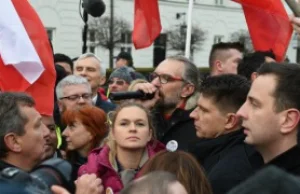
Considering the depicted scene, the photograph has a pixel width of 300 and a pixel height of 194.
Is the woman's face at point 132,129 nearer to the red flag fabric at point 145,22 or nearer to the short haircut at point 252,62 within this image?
the short haircut at point 252,62

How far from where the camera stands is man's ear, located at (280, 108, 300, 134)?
3055 millimetres

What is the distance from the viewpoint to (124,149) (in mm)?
4078

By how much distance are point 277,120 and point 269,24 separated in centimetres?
286

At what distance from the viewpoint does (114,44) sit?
1171 inches

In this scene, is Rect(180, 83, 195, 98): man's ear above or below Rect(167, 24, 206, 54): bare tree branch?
above

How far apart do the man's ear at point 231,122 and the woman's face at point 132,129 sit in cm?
57

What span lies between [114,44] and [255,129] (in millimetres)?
26846

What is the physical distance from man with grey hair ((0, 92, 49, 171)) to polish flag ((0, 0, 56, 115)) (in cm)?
134

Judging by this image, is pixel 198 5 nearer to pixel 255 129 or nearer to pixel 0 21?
pixel 0 21

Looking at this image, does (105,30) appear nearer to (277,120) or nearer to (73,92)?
(73,92)

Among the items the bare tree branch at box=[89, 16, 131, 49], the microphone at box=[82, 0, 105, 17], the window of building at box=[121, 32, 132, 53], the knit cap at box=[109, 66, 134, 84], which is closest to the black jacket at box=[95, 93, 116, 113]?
the knit cap at box=[109, 66, 134, 84]

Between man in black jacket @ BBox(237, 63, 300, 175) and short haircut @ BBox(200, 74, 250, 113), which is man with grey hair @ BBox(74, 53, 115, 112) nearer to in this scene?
short haircut @ BBox(200, 74, 250, 113)

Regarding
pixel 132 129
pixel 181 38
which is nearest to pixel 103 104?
pixel 132 129

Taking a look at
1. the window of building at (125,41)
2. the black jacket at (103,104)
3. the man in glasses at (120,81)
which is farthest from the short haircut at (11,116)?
the window of building at (125,41)
